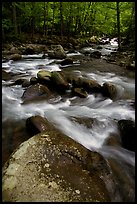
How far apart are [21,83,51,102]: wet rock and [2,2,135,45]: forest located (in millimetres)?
10509

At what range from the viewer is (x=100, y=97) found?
661cm

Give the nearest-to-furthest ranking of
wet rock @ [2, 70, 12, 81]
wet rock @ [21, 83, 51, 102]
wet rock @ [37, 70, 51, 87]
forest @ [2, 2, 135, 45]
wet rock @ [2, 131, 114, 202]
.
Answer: wet rock @ [2, 131, 114, 202] → wet rock @ [21, 83, 51, 102] → wet rock @ [37, 70, 51, 87] → wet rock @ [2, 70, 12, 81] → forest @ [2, 2, 135, 45]

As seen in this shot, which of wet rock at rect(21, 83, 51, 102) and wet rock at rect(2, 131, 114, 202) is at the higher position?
wet rock at rect(21, 83, 51, 102)

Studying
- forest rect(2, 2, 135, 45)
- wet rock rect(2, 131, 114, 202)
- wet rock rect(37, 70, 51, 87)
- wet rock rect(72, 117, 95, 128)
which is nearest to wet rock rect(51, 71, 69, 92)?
wet rock rect(37, 70, 51, 87)

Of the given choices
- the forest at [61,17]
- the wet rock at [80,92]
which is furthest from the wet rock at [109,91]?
the forest at [61,17]

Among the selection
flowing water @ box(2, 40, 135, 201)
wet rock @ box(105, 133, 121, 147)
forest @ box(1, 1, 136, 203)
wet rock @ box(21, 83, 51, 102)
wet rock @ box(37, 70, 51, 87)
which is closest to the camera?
forest @ box(1, 1, 136, 203)

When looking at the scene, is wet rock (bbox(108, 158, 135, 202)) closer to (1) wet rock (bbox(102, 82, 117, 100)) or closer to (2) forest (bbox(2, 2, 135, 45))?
(1) wet rock (bbox(102, 82, 117, 100))

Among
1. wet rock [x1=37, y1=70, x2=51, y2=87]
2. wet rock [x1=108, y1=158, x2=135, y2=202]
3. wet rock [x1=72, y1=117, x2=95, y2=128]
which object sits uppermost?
wet rock [x1=37, y1=70, x2=51, y2=87]

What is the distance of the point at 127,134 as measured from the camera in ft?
14.7

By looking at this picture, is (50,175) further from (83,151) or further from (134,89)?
(134,89)

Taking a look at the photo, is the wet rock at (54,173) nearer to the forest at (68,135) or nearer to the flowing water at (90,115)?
the forest at (68,135)

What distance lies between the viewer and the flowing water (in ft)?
13.1

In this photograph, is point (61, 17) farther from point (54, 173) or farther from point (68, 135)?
point (54, 173)

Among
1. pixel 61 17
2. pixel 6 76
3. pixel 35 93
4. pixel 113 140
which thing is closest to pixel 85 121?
pixel 113 140
